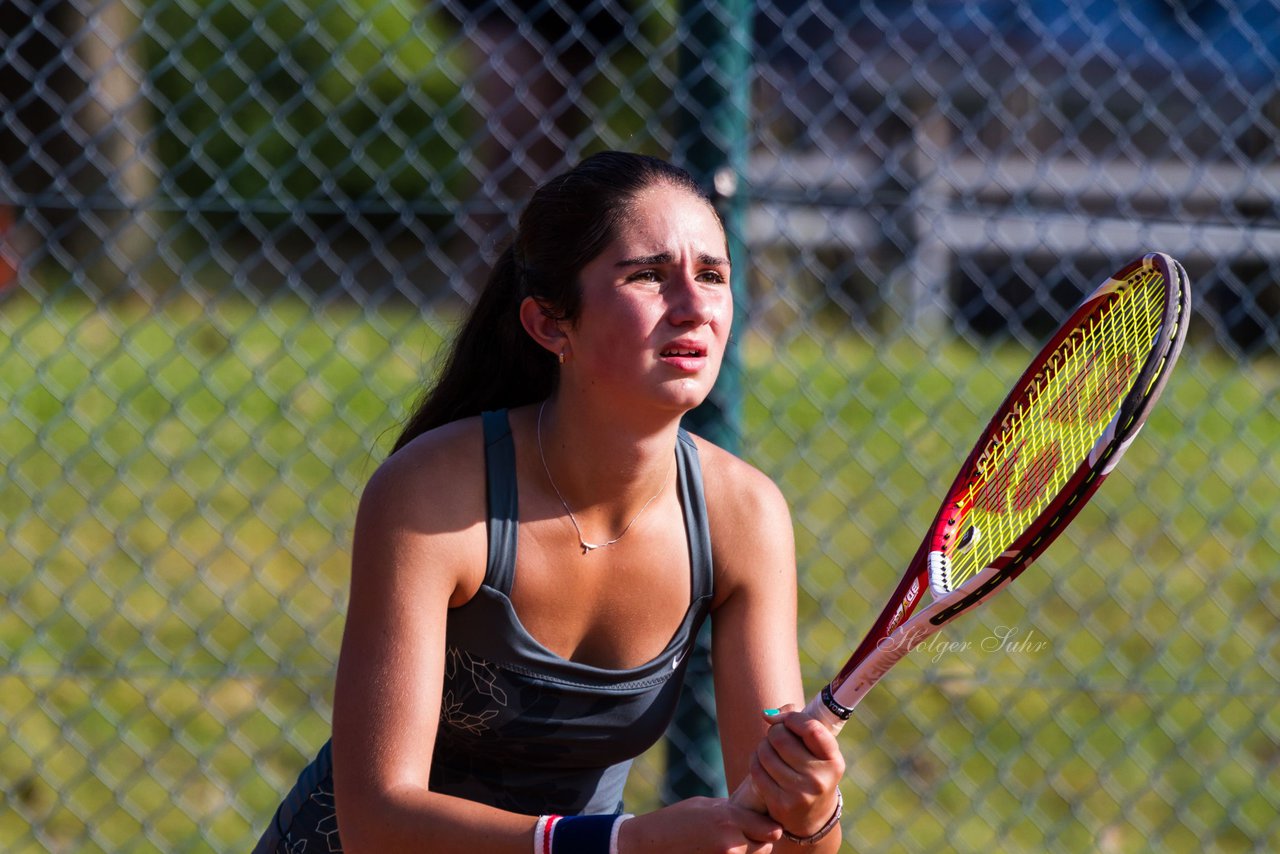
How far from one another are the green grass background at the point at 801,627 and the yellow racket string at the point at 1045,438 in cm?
115

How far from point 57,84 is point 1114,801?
5.46 metres

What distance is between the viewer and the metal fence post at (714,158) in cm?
281

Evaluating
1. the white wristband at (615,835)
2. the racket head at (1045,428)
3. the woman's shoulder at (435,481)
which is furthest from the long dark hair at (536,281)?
the white wristband at (615,835)

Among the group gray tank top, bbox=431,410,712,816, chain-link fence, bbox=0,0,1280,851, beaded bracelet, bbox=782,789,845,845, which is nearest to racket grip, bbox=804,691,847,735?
beaded bracelet, bbox=782,789,845,845

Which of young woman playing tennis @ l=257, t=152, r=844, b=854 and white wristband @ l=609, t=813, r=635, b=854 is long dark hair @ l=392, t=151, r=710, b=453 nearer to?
young woman playing tennis @ l=257, t=152, r=844, b=854

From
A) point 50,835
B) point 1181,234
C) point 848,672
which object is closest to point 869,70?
point 848,672

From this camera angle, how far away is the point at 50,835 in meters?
3.30

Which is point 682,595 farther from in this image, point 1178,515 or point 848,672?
point 1178,515

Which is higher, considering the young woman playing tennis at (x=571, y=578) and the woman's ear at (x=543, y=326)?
the woman's ear at (x=543, y=326)

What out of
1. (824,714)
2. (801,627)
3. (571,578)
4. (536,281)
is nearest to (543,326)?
(536,281)

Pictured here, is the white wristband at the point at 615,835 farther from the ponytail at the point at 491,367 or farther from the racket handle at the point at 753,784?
the ponytail at the point at 491,367

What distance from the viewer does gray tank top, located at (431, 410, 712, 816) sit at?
6.48 ft

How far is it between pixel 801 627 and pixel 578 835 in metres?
2.23

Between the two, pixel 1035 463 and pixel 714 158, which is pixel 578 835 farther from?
pixel 714 158
